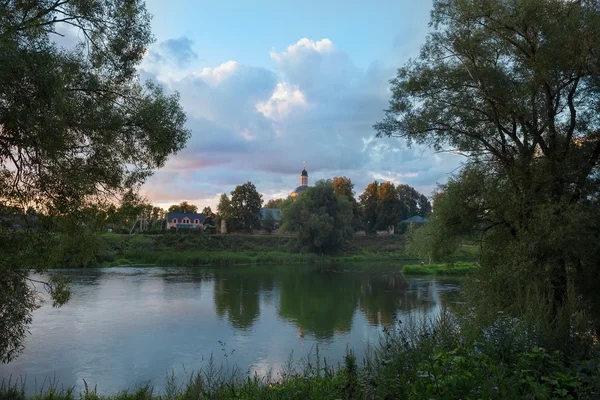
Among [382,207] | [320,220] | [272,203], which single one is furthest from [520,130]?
[272,203]

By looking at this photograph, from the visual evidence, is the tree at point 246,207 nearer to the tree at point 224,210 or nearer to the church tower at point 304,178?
the tree at point 224,210

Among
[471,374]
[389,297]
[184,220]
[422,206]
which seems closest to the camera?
[471,374]

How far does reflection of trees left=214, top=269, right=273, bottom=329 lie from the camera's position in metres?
18.4

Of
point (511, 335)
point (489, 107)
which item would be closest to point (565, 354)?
point (511, 335)

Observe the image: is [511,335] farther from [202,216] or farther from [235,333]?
[202,216]

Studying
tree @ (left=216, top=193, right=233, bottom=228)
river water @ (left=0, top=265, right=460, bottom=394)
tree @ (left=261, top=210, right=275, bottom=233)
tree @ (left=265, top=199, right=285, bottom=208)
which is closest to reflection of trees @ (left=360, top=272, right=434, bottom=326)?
river water @ (left=0, top=265, right=460, bottom=394)

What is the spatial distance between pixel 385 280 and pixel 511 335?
28454mm

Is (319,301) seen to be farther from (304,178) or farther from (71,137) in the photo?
(304,178)

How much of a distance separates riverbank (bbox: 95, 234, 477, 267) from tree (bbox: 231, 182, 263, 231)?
9.35m

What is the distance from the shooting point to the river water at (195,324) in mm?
11438

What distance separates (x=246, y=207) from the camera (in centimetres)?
7125

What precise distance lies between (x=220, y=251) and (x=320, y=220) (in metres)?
12.2

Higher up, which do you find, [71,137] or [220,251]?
[71,137]

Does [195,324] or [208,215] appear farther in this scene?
[208,215]
